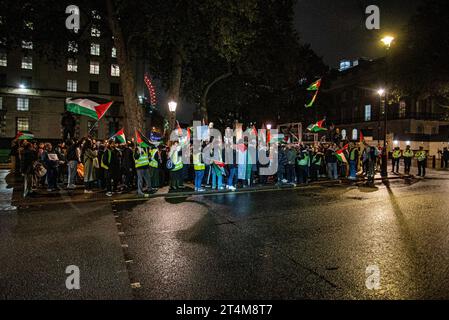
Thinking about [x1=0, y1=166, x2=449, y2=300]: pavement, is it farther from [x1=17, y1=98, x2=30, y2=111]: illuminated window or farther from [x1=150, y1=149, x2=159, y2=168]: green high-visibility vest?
[x1=17, y1=98, x2=30, y2=111]: illuminated window

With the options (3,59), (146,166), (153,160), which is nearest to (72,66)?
(3,59)

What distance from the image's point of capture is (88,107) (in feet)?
44.2

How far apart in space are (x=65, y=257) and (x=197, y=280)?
2.35 m

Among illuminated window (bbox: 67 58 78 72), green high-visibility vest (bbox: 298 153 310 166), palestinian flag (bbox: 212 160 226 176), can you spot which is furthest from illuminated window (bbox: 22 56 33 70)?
green high-visibility vest (bbox: 298 153 310 166)

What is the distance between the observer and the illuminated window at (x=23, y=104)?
51312mm

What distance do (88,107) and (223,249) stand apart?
10.1 metres

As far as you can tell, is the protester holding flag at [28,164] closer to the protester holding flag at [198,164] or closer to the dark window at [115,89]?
the protester holding flag at [198,164]

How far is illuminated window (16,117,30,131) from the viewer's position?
5131 centimetres

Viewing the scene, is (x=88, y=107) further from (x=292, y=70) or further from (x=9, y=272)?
(x=292, y=70)

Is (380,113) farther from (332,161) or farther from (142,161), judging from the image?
(142,161)

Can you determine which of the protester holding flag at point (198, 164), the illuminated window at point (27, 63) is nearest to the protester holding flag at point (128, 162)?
the protester holding flag at point (198, 164)
